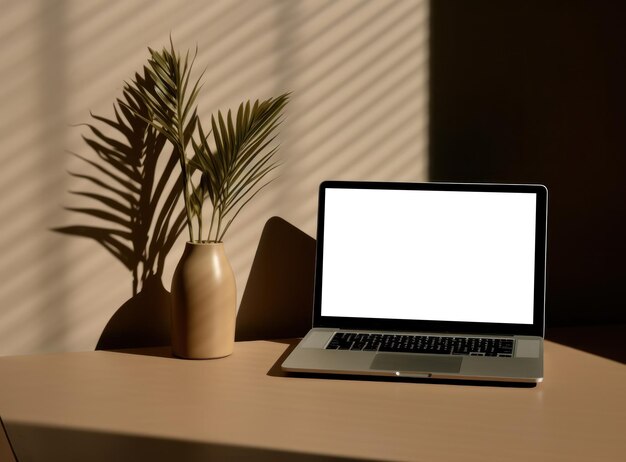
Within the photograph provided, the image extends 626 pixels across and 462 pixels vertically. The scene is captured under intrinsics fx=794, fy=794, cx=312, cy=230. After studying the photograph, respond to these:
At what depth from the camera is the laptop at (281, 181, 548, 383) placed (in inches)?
55.5

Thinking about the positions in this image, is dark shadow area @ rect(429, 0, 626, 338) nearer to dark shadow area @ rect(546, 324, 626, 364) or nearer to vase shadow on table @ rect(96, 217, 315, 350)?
dark shadow area @ rect(546, 324, 626, 364)

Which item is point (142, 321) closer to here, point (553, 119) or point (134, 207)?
point (134, 207)

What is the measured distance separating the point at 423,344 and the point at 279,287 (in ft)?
1.04

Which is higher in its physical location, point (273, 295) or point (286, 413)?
point (273, 295)

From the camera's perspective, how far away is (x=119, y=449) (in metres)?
0.97

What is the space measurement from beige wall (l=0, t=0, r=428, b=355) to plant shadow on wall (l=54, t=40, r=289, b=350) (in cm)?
2

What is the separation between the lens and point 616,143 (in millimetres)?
1635

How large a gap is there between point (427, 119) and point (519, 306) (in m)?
0.41

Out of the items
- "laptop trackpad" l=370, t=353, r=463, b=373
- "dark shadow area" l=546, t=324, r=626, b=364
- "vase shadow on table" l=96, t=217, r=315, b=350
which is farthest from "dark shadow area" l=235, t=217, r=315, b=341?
"dark shadow area" l=546, t=324, r=626, b=364

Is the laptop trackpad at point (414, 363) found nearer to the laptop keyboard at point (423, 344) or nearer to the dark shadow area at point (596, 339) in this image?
the laptop keyboard at point (423, 344)

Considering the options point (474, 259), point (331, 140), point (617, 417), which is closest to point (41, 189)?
point (331, 140)

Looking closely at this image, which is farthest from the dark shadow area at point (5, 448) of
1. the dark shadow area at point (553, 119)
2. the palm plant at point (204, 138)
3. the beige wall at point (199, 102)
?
the dark shadow area at point (553, 119)

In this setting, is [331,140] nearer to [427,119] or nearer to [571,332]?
[427,119]

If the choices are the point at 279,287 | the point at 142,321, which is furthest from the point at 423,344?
the point at 142,321
